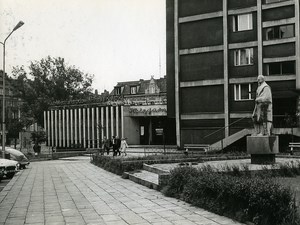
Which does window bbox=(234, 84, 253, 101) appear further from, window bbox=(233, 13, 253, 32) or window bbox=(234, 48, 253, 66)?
window bbox=(233, 13, 253, 32)

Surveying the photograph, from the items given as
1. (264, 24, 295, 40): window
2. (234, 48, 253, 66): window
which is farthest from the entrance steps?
(264, 24, 295, 40): window

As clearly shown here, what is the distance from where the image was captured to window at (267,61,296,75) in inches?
1373

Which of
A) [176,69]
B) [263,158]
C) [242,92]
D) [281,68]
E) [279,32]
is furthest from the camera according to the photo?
[176,69]

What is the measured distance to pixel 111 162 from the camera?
20844 millimetres

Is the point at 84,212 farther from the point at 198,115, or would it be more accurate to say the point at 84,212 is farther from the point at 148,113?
the point at 148,113

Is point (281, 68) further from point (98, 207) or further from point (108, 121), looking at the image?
point (98, 207)

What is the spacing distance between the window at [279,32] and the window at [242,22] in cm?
157

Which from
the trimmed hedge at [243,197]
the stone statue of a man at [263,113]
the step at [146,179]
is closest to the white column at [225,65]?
the stone statue of a man at [263,113]

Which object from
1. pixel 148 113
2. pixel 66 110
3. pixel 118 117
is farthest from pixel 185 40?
pixel 66 110

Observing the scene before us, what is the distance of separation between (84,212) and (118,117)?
42.6 m

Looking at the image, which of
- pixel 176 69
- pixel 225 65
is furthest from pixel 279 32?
pixel 176 69

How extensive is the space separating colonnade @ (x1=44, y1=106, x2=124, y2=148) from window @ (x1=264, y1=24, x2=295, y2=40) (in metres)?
21.6

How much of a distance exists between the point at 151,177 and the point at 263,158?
444cm

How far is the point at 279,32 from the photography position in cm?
3512
